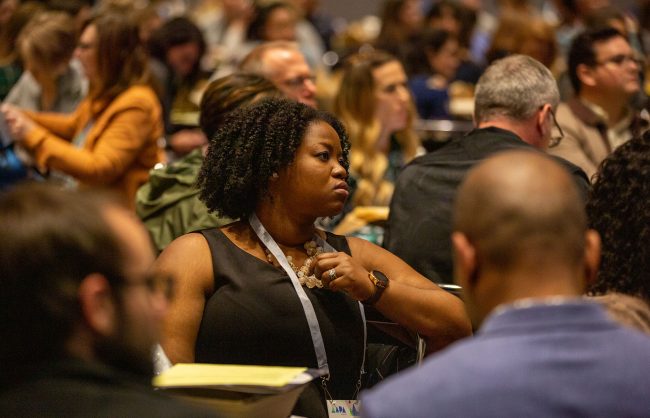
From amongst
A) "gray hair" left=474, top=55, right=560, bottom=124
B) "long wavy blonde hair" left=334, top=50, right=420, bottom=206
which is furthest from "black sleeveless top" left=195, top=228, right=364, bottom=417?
"long wavy blonde hair" left=334, top=50, right=420, bottom=206

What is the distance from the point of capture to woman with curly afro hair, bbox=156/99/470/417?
10.2 feet

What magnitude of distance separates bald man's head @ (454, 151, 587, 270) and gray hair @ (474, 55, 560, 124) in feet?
7.85

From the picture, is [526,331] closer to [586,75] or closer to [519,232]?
[519,232]

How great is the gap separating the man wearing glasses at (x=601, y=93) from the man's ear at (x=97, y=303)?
3.69m

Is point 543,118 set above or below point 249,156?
below

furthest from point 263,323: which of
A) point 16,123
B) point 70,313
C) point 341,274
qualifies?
point 16,123

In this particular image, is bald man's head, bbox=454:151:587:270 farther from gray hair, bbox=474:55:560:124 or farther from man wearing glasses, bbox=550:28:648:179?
man wearing glasses, bbox=550:28:648:179

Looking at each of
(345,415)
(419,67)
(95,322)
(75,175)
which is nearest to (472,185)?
(95,322)

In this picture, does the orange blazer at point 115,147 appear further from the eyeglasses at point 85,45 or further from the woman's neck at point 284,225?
the woman's neck at point 284,225

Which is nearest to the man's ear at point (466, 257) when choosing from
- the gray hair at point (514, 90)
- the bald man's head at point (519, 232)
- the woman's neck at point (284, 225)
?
the bald man's head at point (519, 232)

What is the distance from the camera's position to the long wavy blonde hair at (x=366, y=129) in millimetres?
5527

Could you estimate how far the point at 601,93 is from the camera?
5422 millimetres

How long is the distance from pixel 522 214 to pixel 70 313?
30.5 inches

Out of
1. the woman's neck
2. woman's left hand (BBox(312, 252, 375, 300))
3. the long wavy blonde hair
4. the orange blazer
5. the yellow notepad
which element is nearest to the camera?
the yellow notepad
